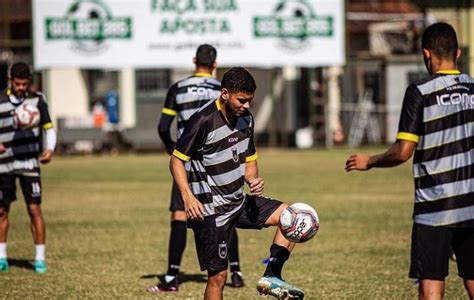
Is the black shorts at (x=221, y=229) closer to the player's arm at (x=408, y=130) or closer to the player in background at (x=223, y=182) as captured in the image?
the player in background at (x=223, y=182)

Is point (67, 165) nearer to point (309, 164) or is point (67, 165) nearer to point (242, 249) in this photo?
point (309, 164)

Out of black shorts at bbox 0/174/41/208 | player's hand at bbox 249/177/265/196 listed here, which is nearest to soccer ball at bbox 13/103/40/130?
black shorts at bbox 0/174/41/208

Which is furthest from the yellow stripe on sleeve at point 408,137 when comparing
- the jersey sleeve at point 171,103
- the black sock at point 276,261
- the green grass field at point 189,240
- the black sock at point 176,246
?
the black sock at point 176,246

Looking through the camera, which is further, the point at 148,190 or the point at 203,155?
the point at 148,190

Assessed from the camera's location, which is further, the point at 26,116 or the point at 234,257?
the point at 26,116

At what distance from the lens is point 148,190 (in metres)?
23.5

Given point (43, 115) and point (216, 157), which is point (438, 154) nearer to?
point (216, 157)

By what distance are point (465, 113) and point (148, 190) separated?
16.6 meters

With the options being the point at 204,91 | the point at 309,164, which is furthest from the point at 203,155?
the point at 309,164

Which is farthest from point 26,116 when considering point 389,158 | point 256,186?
point 389,158

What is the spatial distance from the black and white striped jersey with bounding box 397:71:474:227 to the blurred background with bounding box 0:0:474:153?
82.7 feet

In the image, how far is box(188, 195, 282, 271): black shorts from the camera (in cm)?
830

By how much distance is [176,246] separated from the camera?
37.1ft

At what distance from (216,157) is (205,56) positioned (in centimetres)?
274
